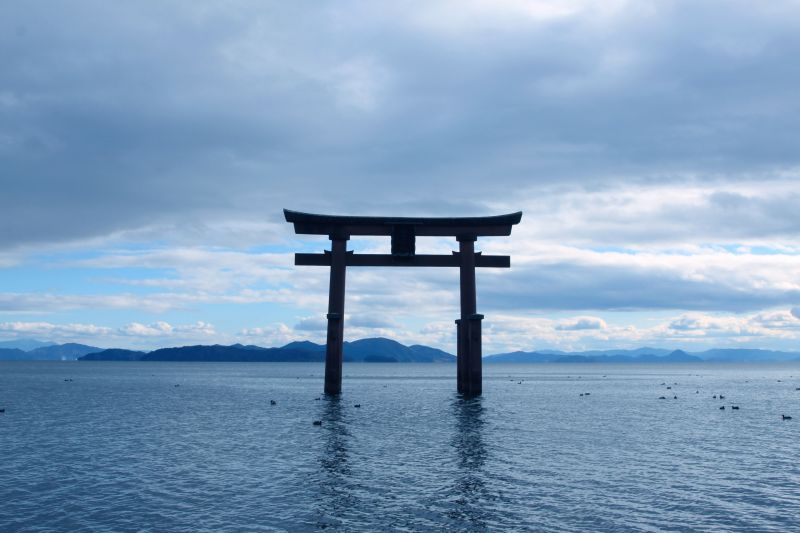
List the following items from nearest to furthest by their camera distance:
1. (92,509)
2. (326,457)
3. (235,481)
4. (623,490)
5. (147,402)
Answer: (92,509) < (623,490) < (235,481) < (326,457) < (147,402)

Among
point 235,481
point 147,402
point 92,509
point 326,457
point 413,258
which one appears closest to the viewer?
point 92,509

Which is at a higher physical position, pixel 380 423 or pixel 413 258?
pixel 413 258

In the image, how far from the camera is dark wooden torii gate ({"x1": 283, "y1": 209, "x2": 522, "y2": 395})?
41875 mm

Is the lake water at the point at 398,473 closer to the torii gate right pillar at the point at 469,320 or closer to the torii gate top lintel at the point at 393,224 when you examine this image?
the torii gate right pillar at the point at 469,320

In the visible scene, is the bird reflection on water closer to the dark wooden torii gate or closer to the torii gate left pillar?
the dark wooden torii gate

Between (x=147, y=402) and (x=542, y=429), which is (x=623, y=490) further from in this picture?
(x=147, y=402)

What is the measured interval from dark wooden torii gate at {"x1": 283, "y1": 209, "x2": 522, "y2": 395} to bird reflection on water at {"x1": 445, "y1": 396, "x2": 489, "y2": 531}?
6.34 m

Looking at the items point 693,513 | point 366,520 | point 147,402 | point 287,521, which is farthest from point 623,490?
point 147,402

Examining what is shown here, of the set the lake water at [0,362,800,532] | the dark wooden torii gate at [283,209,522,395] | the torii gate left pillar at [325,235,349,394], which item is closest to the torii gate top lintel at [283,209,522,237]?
the dark wooden torii gate at [283,209,522,395]

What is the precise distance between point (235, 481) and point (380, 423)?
55.4ft

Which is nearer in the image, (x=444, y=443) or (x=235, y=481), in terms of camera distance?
(x=235, y=481)

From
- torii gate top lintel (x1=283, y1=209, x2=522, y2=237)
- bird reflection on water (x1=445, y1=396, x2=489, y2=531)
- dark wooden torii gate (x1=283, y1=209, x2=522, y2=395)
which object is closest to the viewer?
bird reflection on water (x1=445, y1=396, x2=489, y2=531)

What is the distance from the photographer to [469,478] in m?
22.8

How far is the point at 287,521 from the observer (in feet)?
58.1
